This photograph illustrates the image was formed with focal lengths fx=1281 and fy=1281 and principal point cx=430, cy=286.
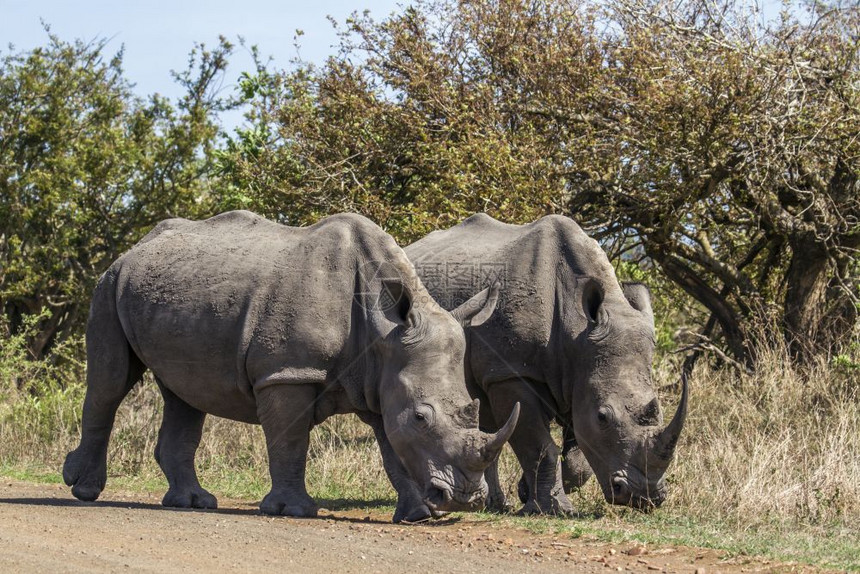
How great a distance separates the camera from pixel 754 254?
15266 mm

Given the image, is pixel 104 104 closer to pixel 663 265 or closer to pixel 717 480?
pixel 663 265

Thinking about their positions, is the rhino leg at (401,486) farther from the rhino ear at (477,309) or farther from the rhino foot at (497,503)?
the rhino foot at (497,503)

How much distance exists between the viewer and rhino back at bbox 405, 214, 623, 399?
974 centimetres

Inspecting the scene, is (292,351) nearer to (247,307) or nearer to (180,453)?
(247,307)

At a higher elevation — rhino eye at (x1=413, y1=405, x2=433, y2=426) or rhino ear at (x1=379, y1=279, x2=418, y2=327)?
rhino ear at (x1=379, y1=279, x2=418, y2=327)

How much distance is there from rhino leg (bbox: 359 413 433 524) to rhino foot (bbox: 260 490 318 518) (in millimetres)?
609

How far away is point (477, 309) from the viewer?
368 inches

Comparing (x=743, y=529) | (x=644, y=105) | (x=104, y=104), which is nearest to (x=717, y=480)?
(x=743, y=529)

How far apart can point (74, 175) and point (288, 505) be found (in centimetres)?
1200

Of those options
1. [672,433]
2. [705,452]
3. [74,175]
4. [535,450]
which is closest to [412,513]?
[535,450]

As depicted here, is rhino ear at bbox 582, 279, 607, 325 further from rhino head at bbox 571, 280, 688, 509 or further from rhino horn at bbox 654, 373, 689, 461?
rhino horn at bbox 654, 373, 689, 461

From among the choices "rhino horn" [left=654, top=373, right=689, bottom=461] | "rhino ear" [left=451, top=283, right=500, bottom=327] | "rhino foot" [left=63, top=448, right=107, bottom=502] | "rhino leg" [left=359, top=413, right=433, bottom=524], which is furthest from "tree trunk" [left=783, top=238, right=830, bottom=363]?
"rhino foot" [left=63, top=448, right=107, bottom=502]

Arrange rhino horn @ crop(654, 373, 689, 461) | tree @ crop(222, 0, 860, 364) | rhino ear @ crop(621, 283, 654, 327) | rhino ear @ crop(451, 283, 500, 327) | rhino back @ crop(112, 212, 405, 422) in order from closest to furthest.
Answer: rhino horn @ crop(654, 373, 689, 461), rhino back @ crop(112, 212, 405, 422), rhino ear @ crop(451, 283, 500, 327), rhino ear @ crop(621, 283, 654, 327), tree @ crop(222, 0, 860, 364)

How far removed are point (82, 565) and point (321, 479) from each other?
508 cm
